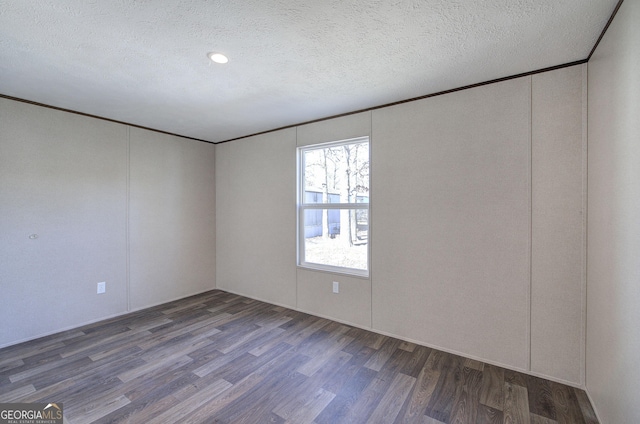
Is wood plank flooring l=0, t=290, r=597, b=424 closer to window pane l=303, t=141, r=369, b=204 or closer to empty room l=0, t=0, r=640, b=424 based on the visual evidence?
empty room l=0, t=0, r=640, b=424

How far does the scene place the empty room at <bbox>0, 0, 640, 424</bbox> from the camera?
63.2 inches

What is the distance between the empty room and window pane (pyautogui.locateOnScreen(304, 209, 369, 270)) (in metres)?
0.03

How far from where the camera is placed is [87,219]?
3.16 metres

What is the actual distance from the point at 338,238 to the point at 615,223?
92.0 inches

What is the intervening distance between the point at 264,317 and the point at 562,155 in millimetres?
3351

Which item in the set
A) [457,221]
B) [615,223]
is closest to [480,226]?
[457,221]

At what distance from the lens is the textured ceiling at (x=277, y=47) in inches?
59.8

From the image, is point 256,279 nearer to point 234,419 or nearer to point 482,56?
point 234,419

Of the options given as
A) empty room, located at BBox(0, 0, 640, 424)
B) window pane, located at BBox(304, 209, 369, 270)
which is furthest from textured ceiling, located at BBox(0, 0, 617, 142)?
window pane, located at BBox(304, 209, 369, 270)

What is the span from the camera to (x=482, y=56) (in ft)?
6.47

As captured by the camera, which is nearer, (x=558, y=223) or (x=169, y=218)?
(x=558, y=223)

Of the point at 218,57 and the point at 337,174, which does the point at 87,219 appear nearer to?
the point at 218,57

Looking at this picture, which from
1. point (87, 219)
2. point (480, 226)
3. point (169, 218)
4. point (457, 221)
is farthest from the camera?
point (169, 218)

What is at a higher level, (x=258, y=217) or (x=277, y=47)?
(x=277, y=47)
